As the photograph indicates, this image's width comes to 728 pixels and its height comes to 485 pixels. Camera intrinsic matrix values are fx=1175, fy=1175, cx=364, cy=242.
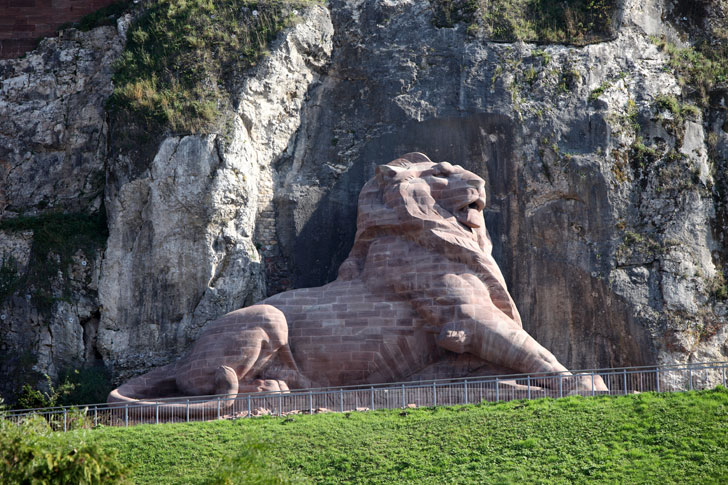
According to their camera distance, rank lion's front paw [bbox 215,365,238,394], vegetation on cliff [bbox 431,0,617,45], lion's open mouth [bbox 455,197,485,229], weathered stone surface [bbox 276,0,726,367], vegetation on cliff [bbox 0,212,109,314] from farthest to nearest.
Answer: vegetation on cliff [bbox 431,0,617,45], vegetation on cliff [bbox 0,212,109,314], weathered stone surface [bbox 276,0,726,367], lion's open mouth [bbox 455,197,485,229], lion's front paw [bbox 215,365,238,394]

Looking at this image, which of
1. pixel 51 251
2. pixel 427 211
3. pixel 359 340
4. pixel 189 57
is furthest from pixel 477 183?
pixel 51 251

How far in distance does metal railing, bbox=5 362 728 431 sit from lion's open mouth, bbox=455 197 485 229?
3697 mm

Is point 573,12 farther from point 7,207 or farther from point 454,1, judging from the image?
point 7,207

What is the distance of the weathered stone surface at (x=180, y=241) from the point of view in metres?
27.6

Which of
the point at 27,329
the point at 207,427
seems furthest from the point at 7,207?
the point at 207,427

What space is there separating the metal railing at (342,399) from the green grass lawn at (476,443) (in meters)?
0.66

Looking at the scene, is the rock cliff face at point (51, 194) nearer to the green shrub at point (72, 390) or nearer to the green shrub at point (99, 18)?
the green shrub at point (99, 18)

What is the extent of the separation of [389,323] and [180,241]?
6.05m

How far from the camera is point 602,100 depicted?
96.7ft

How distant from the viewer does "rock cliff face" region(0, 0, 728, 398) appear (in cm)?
2761

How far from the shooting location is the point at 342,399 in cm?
2362

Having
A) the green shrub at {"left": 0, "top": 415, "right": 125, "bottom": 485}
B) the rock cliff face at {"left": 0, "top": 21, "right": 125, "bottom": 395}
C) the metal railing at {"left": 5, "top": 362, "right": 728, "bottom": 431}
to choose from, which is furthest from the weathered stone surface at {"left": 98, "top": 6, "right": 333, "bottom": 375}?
the green shrub at {"left": 0, "top": 415, "right": 125, "bottom": 485}

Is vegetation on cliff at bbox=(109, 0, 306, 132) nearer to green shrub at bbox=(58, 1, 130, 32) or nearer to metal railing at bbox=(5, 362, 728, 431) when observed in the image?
green shrub at bbox=(58, 1, 130, 32)

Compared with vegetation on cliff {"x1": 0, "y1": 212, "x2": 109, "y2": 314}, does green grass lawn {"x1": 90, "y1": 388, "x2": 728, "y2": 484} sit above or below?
below
